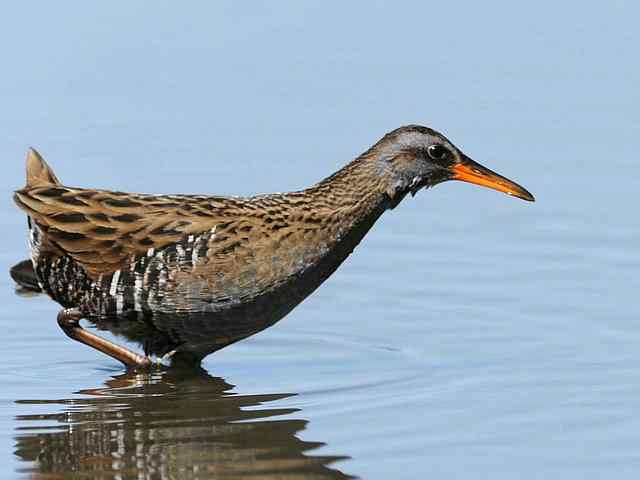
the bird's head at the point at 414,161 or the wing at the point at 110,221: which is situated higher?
the bird's head at the point at 414,161

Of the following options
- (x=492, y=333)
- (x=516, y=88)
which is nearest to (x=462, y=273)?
(x=492, y=333)

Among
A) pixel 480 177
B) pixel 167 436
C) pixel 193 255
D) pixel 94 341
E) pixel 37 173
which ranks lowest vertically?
pixel 167 436

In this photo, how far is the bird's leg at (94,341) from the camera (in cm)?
997

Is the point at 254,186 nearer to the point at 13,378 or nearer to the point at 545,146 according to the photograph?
the point at 545,146

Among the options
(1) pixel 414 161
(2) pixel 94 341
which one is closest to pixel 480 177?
(1) pixel 414 161

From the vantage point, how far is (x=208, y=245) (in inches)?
373

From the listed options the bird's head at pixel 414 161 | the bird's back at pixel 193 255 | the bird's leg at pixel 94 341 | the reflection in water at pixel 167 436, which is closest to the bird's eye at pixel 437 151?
the bird's head at pixel 414 161

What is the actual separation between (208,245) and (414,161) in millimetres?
1185

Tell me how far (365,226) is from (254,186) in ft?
10.5

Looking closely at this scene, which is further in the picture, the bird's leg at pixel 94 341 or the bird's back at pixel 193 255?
the bird's leg at pixel 94 341

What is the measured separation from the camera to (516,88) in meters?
14.7

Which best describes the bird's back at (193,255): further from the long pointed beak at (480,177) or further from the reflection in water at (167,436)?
the long pointed beak at (480,177)

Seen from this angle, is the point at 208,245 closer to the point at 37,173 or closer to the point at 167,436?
the point at 167,436

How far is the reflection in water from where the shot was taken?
8.02 meters
